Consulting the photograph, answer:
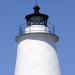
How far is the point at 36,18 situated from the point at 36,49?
2.02m

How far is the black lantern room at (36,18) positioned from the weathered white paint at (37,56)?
952mm

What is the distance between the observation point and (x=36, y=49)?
76.1 ft

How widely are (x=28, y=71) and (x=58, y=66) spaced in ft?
6.50

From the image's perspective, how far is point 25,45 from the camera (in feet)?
76.9

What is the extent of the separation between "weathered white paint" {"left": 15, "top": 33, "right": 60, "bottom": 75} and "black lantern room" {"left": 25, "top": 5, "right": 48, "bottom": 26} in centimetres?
95

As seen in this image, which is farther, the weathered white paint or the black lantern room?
the black lantern room

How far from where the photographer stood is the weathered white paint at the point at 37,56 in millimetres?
22938

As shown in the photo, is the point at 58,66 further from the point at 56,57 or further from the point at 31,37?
the point at 31,37

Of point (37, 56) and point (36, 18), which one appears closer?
point (37, 56)

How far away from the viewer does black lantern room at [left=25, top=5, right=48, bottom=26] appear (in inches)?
943

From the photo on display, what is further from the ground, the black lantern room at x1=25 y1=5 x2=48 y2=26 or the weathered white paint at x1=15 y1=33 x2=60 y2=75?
the black lantern room at x1=25 y1=5 x2=48 y2=26

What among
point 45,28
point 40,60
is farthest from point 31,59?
point 45,28

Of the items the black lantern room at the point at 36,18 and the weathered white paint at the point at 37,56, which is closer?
the weathered white paint at the point at 37,56

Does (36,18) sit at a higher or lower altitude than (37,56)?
higher
